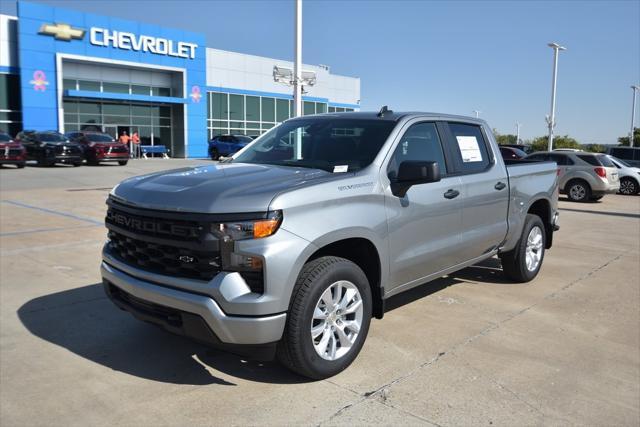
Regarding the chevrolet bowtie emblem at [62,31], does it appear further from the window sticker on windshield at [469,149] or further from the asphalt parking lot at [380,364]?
the window sticker on windshield at [469,149]

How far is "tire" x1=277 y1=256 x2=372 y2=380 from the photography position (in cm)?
349

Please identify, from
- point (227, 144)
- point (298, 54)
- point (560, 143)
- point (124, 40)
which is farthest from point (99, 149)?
point (560, 143)

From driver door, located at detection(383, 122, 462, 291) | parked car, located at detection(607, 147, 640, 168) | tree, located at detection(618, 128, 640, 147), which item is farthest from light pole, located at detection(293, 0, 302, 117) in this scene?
tree, located at detection(618, 128, 640, 147)

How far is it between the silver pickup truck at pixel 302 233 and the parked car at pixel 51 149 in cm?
2320

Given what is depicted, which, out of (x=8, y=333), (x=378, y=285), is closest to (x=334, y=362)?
(x=378, y=285)

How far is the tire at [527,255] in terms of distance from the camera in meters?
6.30

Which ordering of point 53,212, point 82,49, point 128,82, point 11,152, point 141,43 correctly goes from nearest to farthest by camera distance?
point 53,212 < point 11,152 < point 82,49 < point 141,43 < point 128,82

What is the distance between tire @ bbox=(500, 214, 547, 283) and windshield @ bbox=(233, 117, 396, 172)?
2625 millimetres

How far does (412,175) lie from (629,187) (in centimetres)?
1980

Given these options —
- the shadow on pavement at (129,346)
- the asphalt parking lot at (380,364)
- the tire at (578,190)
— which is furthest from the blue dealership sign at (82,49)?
the shadow on pavement at (129,346)

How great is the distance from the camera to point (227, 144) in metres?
35.8

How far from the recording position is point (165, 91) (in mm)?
42406

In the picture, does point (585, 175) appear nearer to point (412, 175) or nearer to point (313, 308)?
point (412, 175)

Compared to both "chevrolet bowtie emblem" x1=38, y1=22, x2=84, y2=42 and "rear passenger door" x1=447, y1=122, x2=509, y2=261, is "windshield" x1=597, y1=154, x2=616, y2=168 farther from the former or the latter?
"chevrolet bowtie emblem" x1=38, y1=22, x2=84, y2=42
